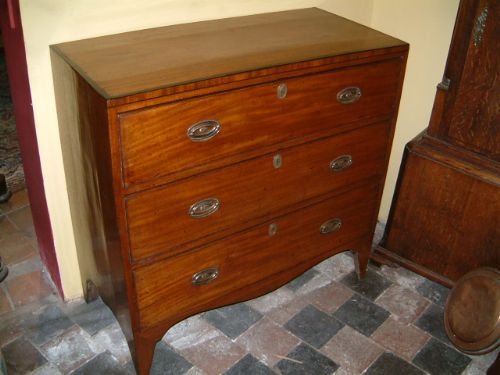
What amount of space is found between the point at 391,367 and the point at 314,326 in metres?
0.38

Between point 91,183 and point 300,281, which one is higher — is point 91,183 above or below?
above

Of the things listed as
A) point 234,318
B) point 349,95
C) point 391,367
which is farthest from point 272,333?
point 349,95

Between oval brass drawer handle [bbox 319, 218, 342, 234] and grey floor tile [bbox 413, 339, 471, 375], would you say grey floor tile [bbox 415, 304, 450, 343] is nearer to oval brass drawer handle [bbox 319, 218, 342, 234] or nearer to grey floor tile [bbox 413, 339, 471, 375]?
grey floor tile [bbox 413, 339, 471, 375]

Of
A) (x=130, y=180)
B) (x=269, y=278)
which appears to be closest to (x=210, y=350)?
(x=269, y=278)

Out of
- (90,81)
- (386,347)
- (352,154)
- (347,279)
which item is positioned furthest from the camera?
(347,279)

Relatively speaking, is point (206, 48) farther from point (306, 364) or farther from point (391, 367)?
point (391, 367)

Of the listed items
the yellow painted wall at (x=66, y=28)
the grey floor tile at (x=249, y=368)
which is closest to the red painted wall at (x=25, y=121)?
the yellow painted wall at (x=66, y=28)

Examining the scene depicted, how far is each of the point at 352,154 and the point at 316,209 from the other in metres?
0.28

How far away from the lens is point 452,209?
2385 mm

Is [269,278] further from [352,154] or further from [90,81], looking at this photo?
[90,81]

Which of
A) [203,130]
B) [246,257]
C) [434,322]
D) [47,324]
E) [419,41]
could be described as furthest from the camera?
[419,41]

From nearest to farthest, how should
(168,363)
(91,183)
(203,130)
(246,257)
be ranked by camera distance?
(203,130) < (91,183) < (246,257) < (168,363)

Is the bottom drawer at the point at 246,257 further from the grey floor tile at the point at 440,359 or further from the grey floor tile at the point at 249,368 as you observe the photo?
the grey floor tile at the point at 440,359

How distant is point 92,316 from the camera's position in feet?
7.86
